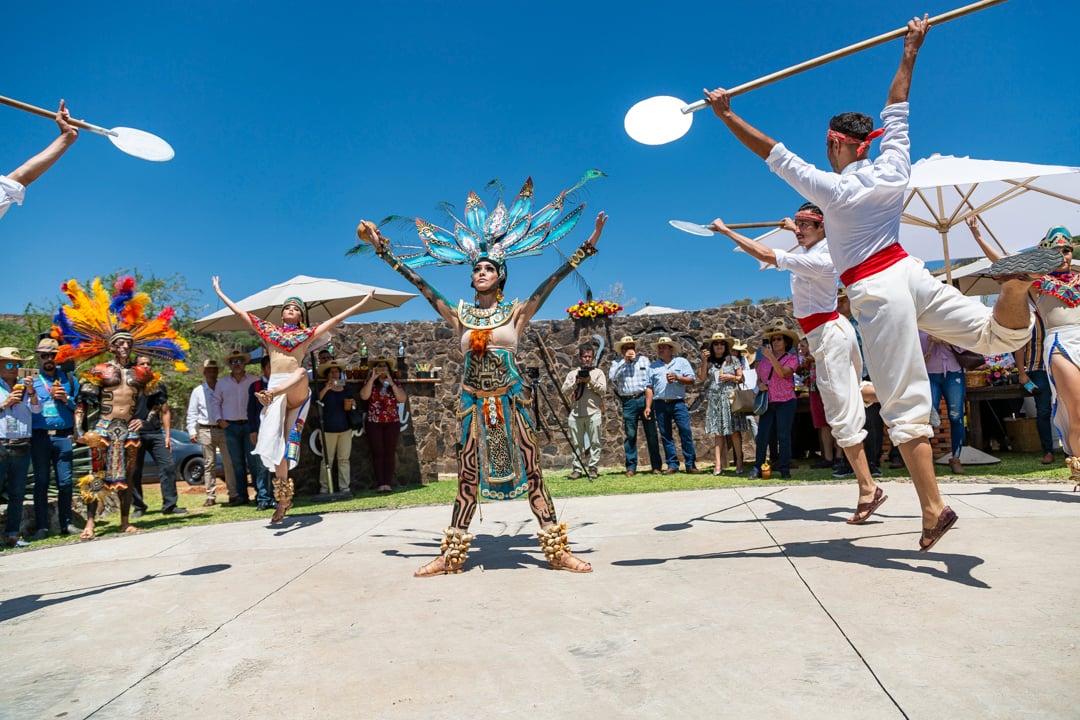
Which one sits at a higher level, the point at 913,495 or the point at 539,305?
the point at 539,305

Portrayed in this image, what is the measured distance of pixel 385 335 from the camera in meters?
13.2

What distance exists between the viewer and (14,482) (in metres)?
6.82

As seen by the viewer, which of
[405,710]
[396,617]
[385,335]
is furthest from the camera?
[385,335]

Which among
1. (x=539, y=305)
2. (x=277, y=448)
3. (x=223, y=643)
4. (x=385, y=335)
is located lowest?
(x=223, y=643)

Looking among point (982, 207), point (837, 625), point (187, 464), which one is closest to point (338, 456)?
point (187, 464)

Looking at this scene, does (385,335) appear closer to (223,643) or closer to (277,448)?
(277,448)

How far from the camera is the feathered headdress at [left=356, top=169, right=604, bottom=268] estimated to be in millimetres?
4371

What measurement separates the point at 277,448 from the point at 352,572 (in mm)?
2927

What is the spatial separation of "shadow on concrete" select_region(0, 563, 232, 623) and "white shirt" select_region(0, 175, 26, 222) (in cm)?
213

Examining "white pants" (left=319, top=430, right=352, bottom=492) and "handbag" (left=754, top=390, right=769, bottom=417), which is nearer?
"handbag" (left=754, top=390, right=769, bottom=417)

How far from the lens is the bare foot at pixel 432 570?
12.7 feet

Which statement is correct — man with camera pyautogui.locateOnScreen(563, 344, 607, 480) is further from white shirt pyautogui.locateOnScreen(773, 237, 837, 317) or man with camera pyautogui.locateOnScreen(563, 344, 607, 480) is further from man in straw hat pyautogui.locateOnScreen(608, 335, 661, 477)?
white shirt pyautogui.locateOnScreen(773, 237, 837, 317)

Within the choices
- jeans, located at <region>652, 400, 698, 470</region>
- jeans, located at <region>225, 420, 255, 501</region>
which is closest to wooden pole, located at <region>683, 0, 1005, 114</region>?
jeans, located at <region>652, 400, 698, 470</region>

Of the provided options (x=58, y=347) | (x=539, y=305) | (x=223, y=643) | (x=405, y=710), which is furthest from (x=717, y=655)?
(x=58, y=347)
